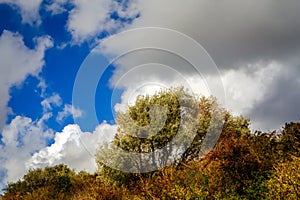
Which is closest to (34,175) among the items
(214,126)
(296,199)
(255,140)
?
(214,126)

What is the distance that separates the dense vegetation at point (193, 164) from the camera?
22766 mm

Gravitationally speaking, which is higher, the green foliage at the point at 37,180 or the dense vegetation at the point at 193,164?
the green foliage at the point at 37,180

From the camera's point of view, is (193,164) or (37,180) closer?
(193,164)

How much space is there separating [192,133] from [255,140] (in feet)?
54.7

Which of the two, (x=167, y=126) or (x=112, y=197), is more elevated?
(x=167, y=126)

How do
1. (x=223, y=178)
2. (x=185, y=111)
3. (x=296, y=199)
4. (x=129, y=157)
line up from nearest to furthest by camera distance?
(x=296, y=199) < (x=223, y=178) < (x=129, y=157) < (x=185, y=111)

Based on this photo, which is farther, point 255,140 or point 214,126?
point 214,126

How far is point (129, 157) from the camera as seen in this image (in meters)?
45.2

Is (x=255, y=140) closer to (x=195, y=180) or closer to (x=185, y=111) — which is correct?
(x=195, y=180)

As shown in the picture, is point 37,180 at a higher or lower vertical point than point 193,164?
higher

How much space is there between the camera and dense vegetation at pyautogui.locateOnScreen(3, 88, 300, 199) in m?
22.8

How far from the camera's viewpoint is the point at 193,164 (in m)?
31.0

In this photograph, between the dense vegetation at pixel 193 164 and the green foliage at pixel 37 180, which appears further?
the green foliage at pixel 37 180

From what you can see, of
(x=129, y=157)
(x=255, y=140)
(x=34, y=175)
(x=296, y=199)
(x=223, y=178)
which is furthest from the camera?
(x=34, y=175)
